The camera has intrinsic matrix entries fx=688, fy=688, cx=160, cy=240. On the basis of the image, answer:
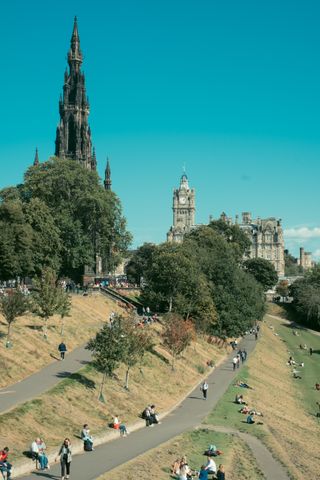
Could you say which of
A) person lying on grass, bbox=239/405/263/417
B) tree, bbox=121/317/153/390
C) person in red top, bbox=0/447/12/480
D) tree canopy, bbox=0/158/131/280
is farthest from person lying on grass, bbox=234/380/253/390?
person in red top, bbox=0/447/12/480

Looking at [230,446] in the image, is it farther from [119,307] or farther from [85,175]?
[85,175]

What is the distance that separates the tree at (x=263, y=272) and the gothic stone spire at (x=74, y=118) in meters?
40.2

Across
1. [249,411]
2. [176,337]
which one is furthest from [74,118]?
[249,411]

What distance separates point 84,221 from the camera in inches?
3174

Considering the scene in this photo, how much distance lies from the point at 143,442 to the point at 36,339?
15784mm

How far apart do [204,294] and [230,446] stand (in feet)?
114

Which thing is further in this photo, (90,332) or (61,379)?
→ (90,332)

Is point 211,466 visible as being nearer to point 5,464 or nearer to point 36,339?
point 5,464

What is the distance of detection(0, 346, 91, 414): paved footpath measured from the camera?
3228cm

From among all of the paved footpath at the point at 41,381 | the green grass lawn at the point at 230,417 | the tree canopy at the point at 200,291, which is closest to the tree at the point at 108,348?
the paved footpath at the point at 41,381

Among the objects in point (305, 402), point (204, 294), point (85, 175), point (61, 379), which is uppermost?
point (85, 175)

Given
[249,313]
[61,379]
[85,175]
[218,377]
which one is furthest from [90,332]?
[85,175]

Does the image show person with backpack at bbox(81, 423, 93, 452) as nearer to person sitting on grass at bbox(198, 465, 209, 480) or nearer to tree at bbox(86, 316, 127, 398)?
person sitting on grass at bbox(198, 465, 209, 480)

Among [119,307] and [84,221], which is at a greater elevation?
[84,221]
